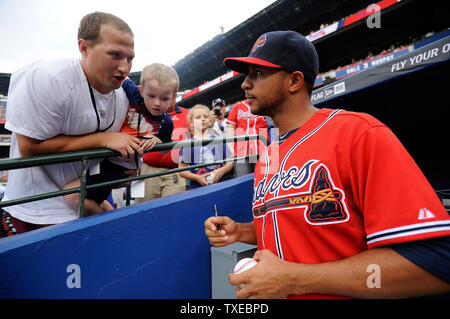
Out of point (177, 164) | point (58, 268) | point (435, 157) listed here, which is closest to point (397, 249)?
point (58, 268)

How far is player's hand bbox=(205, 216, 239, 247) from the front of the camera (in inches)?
49.6

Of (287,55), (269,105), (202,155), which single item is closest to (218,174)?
(202,155)

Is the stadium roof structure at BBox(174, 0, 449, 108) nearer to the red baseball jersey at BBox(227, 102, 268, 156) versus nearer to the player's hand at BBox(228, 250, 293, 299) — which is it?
the red baseball jersey at BBox(227, 102, 268, 156)

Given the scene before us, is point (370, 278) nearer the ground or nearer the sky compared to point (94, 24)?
nearer the ground

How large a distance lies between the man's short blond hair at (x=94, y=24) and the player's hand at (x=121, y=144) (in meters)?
0.58

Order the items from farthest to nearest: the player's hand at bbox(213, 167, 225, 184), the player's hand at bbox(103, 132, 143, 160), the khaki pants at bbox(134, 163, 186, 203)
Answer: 1. the khaki pants at bbox(134, 163, 186, 203)
2. the player's hand at bbox(213, 167, 225, 184)
3. the player's hand at bbox(103, 132, 143, 160)

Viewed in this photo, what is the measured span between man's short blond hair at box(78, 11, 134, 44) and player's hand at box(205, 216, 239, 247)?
4.02 ft

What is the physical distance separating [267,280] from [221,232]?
0.47 metres

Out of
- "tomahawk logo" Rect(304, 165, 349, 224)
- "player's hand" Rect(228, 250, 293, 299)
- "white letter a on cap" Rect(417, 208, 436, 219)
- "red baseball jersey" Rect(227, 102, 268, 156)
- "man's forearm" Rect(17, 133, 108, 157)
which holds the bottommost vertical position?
"player's hand" Rect(228, 250, 293, 299)

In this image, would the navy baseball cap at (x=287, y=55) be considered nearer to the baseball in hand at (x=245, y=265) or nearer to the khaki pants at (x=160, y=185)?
the baseball in hand at (x=245, y=265)

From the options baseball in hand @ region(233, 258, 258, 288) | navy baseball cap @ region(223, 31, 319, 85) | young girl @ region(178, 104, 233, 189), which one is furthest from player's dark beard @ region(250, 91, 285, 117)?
young girl @ region(178, 104, 233, 189)

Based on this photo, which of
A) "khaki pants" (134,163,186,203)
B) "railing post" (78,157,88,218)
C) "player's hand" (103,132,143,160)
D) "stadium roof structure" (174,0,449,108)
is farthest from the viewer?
"stadium roof structure" (174,0,449,108)

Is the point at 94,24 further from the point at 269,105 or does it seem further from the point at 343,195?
the point at 343,195

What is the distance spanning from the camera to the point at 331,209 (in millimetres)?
917
